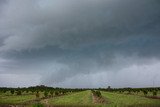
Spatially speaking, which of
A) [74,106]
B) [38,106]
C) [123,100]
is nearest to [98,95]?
[123,100]

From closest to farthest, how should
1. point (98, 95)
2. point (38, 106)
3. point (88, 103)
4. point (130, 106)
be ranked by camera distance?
point (38, 106)
point (130, 106)
point (88, 103)
point (98, 95)

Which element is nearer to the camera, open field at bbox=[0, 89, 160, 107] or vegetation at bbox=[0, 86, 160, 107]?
open field at bbox=[0, 89, 160, 107]

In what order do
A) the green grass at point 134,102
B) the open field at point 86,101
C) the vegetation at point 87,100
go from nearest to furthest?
1. the green grass at point 134,102
2. the open field at point 86,101
3. the vegetation at point 87,100

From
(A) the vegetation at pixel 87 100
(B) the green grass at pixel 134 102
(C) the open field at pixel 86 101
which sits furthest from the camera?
(A) the vegetation at pixel 87 100

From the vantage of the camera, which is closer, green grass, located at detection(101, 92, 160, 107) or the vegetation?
green grass, located at detection(101, 92, 160, 107)

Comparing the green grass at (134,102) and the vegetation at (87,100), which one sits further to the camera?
the vegetation at (87,100)

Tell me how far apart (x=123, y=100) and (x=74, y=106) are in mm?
15581

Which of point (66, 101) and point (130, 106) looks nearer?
point (130, 106)

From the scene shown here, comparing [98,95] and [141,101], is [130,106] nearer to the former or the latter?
[141,101]

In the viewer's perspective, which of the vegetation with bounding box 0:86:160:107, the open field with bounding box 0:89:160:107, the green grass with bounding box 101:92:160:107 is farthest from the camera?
the vegetation with bounding box 0:86:160:107

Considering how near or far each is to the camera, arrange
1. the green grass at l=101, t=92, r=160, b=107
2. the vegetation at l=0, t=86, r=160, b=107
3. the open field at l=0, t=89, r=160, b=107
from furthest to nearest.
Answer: the vegetation at l=0, t=86, r=160, b=107
the open field at l=0, t=89, r=160, b=107
the green grass at l=101, t=92, r=160, b=107

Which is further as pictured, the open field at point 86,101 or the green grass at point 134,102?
the open field at point 86,101

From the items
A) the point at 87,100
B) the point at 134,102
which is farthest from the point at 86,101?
the point at 134,102

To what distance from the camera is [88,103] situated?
76.6m
